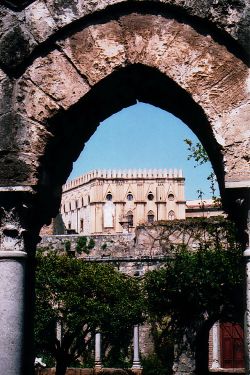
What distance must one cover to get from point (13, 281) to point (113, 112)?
1.80 m

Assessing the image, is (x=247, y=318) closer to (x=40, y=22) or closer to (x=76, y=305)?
(x=40, y=22)

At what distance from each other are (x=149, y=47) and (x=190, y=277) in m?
14.4

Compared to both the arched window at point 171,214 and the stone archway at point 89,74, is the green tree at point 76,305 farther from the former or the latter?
the arched window at point 171,214

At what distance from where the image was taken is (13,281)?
452 cm

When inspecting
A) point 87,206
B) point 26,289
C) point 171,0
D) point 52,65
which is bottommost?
point 26,289

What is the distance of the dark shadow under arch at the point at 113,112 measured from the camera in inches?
191

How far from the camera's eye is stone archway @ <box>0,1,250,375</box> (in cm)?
464

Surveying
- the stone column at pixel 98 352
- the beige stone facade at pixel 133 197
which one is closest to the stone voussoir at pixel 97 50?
the stone column at pixel 98 352

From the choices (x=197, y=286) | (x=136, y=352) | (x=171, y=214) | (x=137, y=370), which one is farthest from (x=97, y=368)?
(x=171, y=214)

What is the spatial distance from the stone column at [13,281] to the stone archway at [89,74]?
1cm

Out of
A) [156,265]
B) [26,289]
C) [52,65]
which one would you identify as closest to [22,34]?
[52,65]

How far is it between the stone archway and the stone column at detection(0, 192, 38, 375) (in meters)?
0.01

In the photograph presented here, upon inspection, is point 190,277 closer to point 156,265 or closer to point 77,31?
point 156,265

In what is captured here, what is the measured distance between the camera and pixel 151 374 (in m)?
23.9
